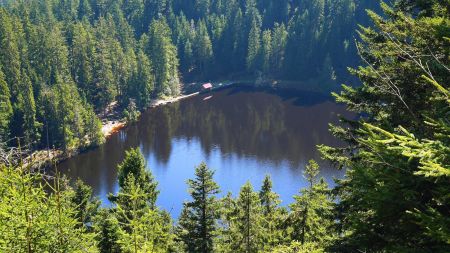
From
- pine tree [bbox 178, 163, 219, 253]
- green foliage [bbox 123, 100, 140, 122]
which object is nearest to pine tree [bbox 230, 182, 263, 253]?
pine tree [bbox 178, 163, 219, 253]

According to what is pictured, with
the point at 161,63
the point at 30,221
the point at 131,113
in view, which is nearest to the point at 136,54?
the point at 161,63

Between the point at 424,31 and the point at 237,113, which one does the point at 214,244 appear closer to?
the point at 424,31

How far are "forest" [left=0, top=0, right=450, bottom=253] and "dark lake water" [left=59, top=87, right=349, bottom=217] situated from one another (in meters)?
5.28

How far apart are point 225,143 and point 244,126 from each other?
1223cm

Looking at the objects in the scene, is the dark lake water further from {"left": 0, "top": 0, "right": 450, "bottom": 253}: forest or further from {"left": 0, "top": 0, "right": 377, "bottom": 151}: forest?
{"left": 0, "top": 0, "right": 377, "bottom": 151}: forest

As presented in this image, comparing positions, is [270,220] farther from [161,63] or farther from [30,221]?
[161,63]

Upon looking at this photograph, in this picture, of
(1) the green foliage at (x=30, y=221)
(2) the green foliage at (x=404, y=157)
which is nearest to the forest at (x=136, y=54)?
(2) the green foliage at (x=404, y=157)

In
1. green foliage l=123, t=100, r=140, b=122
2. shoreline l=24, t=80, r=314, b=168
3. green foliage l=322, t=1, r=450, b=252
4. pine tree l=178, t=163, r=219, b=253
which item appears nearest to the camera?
green foliage l=322, t=1, r=450, b=252

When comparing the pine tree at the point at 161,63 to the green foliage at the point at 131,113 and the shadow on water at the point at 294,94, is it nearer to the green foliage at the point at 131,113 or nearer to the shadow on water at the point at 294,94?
the shadow on water at the point at 294,94

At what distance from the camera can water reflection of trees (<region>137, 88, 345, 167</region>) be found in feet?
272

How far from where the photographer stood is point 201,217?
1075 inches

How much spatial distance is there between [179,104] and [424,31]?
104046 millimetres

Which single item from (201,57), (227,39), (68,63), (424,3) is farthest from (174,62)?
(424,3)

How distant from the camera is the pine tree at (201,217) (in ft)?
89.0
